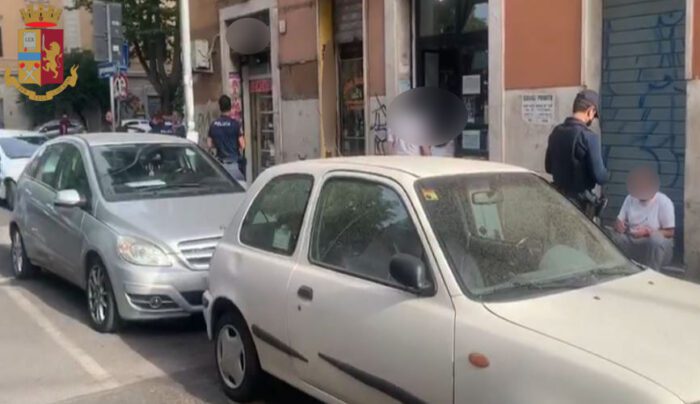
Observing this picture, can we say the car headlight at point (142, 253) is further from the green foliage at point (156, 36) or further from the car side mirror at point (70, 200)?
the green foliage at point (156, 36)

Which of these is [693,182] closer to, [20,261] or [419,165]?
[419,165]

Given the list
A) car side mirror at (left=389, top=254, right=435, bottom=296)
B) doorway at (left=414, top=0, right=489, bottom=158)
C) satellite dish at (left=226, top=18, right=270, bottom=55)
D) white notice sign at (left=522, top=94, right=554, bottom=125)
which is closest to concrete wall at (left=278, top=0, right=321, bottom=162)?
satellite dish at (left=226, top=18, right=270, bottom=55)

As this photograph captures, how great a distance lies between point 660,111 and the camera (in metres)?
8.23

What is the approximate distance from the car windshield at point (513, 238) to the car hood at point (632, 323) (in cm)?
13

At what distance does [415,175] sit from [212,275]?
5.68 feet

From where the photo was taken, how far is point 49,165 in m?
8.16

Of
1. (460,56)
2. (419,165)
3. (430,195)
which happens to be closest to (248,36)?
(460,56)

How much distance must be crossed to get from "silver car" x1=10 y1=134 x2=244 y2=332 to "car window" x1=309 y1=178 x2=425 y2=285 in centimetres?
223

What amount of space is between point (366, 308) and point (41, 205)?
5.13m

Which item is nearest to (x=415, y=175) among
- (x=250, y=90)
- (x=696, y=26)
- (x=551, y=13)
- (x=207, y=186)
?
(x=207, y=186)

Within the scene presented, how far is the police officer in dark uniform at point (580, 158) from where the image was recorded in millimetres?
6516

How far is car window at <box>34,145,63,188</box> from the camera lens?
314 inches

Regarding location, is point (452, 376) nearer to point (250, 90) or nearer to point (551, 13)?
point (551, 13)

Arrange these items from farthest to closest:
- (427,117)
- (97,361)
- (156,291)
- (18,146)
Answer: (18,146), (427,117), (156,291), (97,361)
